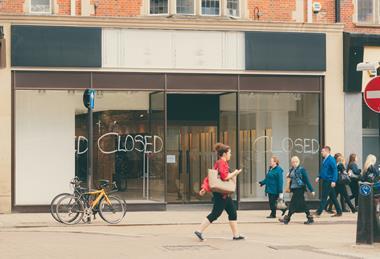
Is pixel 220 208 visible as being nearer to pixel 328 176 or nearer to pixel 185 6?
Answer: pixel 328 176

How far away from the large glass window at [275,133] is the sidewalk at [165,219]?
4.83ft

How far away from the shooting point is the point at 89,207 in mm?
18219

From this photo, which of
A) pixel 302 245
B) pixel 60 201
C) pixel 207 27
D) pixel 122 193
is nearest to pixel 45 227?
pixel 60 201

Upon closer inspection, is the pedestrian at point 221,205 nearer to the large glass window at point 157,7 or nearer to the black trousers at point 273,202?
the black trousers at point 273,202

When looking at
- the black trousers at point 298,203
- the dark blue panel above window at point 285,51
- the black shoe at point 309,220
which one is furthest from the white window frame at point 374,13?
the black shoe at point 309,220

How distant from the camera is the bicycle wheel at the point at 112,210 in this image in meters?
18.2

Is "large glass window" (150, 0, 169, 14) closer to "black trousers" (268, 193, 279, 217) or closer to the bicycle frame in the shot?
"black trousers" (268, 193, 279, 217)

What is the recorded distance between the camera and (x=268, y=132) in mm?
23297

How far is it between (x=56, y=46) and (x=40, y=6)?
143 cm

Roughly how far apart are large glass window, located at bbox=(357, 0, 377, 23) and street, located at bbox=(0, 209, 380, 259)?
660 cm

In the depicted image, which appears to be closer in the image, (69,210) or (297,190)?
(69,210)

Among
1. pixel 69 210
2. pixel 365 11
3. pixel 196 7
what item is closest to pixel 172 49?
pixel 196 7

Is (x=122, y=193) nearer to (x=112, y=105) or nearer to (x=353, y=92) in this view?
(x=112, y=105)

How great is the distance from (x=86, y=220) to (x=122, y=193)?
3645mm
